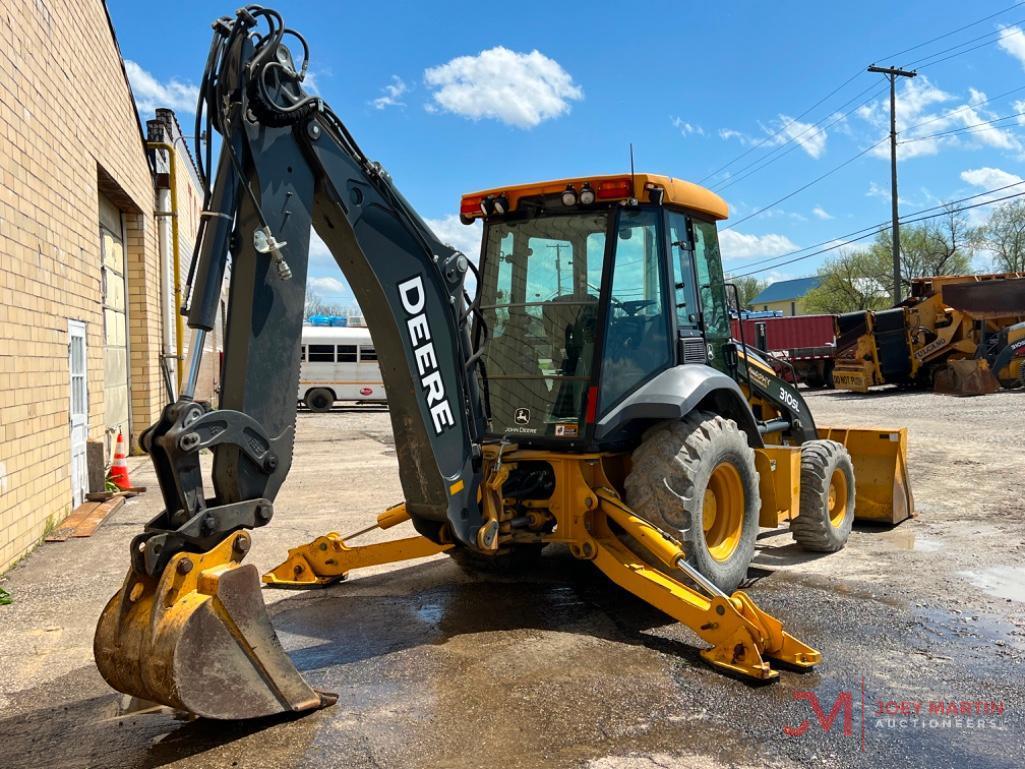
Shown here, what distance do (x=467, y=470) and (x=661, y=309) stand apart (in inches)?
68.7

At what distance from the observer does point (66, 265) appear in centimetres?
885

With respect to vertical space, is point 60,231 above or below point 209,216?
above

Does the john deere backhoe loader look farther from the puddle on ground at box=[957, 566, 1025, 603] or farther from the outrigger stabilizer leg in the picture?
the puddle on ground at box=[957, 566, 1025, 603]

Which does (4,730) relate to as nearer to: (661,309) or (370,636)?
(370,636)

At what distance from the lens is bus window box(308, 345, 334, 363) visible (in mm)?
26516

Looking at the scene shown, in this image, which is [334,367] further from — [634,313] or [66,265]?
[634,313]

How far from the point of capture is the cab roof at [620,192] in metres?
5.31

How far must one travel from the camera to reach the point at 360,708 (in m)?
3.97

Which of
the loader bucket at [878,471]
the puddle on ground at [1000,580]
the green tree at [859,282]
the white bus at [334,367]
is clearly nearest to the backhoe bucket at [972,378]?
the loader bucket at [878,471]

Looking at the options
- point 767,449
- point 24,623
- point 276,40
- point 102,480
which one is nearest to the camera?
point 276,40

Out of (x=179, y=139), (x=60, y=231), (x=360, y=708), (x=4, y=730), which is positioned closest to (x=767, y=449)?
(x=360, y=708)

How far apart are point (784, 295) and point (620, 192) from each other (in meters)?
101

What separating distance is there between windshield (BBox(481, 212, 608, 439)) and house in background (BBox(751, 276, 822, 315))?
92123 millimetres

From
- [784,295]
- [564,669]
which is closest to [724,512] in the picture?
[564,669]
